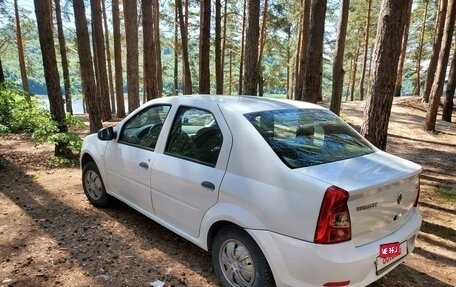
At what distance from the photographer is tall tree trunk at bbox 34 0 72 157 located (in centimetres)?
741

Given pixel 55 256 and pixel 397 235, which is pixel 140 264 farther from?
pixel 397 235

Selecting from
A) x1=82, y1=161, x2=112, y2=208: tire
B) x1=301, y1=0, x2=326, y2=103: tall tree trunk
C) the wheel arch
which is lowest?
x1=82, y1=161, x2=112, y2=208: tire

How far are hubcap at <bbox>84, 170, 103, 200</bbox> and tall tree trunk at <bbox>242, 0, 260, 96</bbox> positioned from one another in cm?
459

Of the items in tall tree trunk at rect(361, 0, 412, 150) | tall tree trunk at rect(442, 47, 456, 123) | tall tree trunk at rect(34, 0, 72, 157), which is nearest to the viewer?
tall tree trunk at rect(361, 0, 412, 150)

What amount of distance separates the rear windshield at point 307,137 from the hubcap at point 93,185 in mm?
2956

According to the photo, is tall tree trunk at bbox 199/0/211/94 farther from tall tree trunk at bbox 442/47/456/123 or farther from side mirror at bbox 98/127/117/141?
tall tree trunk at bbox 442/47/456/123

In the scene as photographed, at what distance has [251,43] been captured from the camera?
8.27m

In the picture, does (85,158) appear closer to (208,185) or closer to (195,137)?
(195,137)

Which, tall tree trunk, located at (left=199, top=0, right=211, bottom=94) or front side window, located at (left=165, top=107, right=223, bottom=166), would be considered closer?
front side window, located at (left=165, top=107, right=223, bottom=166)

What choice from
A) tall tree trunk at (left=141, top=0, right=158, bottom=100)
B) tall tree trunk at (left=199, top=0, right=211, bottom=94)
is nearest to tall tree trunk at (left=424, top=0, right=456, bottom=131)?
tall tree trunk at (left=199, top=0, right=211, bottom=94)

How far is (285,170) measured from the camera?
2.67 metres

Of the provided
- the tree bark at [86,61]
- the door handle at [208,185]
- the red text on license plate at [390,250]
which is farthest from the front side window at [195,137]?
the tree bark at [86,61]

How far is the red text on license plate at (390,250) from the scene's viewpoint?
2670 millimetres

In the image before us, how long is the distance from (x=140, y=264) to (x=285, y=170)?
2032 mm
